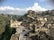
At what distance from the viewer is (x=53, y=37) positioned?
2494 millimetres

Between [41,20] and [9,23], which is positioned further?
[9,23]

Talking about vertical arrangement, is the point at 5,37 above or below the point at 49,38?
below

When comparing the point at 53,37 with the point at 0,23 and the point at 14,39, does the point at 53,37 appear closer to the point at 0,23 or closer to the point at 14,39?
the point at 14,39

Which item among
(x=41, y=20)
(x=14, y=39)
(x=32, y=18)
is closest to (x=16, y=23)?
(x=32, y=18)

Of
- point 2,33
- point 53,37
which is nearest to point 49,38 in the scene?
point 53,37

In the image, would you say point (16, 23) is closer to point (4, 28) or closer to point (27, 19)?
point (27, 19)

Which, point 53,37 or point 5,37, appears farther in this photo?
point 5,37

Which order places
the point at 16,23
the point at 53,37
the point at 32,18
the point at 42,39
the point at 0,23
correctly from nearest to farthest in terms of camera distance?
the point at 53,37
the point at 42,39
the point at 0,23
the point at 32,18
the point at 16,23

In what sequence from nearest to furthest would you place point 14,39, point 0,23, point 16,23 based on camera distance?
point 14,39 < point 0,23 < point 16,23

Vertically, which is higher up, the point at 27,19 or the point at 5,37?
the point at 27,19

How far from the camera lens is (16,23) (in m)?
7.12

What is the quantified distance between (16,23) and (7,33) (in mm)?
1785

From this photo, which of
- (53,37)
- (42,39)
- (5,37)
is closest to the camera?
(53,37)

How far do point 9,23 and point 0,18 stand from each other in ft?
1.36
